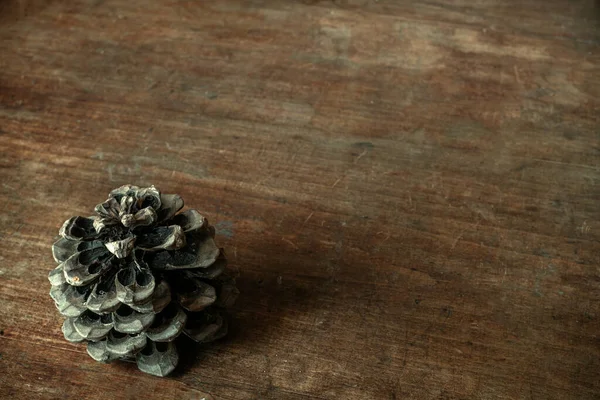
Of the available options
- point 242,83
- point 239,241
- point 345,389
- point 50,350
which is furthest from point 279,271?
point 242,83

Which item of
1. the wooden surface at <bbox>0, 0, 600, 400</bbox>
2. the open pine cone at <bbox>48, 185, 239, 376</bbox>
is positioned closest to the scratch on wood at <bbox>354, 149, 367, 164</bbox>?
the wooden surface at <bbox>0, 0, 600, 400</bbox>

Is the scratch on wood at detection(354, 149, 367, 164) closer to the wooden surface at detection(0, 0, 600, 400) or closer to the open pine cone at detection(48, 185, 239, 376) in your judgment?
the wooden surface at detection(0, 0, 600, 400)

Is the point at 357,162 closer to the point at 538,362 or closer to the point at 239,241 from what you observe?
the point at 239,241

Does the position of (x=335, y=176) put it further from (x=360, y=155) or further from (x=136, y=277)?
(x=136, y=277)

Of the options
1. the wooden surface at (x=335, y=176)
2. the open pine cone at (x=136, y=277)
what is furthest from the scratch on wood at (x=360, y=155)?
the open pine cone at (x=136, y=277)

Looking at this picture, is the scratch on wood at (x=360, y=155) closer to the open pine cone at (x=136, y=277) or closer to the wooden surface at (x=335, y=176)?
the wooden surface at (x=335, y=176)

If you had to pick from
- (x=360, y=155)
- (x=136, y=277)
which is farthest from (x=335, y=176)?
(x=136, y=277)
